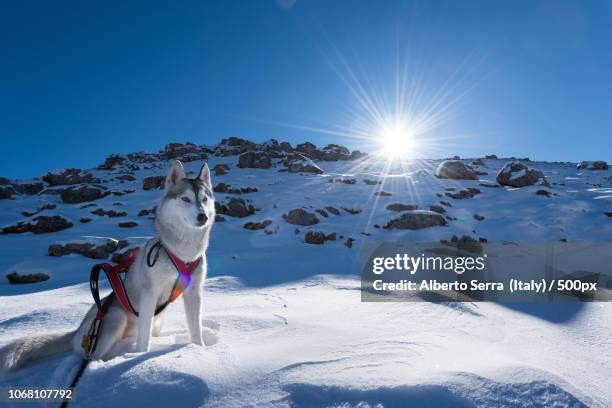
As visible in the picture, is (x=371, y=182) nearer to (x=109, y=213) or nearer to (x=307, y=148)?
(x=109, y=213)

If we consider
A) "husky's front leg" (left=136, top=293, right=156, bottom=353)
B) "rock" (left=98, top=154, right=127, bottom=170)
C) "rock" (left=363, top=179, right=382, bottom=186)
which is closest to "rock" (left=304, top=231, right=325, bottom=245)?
"husky's front leg" (left=136, top=293, right=156, bottom=353)

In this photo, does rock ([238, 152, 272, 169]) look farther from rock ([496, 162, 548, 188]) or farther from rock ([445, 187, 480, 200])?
rock ([496, 162, 548, 188])

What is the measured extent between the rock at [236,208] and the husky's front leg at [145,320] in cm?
1610

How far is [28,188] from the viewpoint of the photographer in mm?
34750

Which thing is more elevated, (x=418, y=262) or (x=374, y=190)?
(x=374, y=190)

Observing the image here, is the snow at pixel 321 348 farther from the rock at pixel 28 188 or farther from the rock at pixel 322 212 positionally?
the rock at pixel 28 188

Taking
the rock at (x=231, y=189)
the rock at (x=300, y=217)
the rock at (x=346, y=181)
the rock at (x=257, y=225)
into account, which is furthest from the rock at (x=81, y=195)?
the rock at (x=346, y=181)

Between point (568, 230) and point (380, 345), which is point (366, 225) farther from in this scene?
point (380, 345)

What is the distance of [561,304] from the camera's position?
6.77m

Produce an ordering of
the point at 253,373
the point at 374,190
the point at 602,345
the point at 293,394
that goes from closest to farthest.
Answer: the point at 293,394 → the point at 253,373 → the point at 602,345 → the point at 374,190

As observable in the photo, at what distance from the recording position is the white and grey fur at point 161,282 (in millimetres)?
3012

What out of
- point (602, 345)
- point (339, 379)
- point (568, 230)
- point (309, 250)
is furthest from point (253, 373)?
point (568, 230)

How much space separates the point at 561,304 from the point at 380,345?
5.85 metres

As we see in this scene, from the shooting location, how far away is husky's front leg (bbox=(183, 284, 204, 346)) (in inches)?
134
